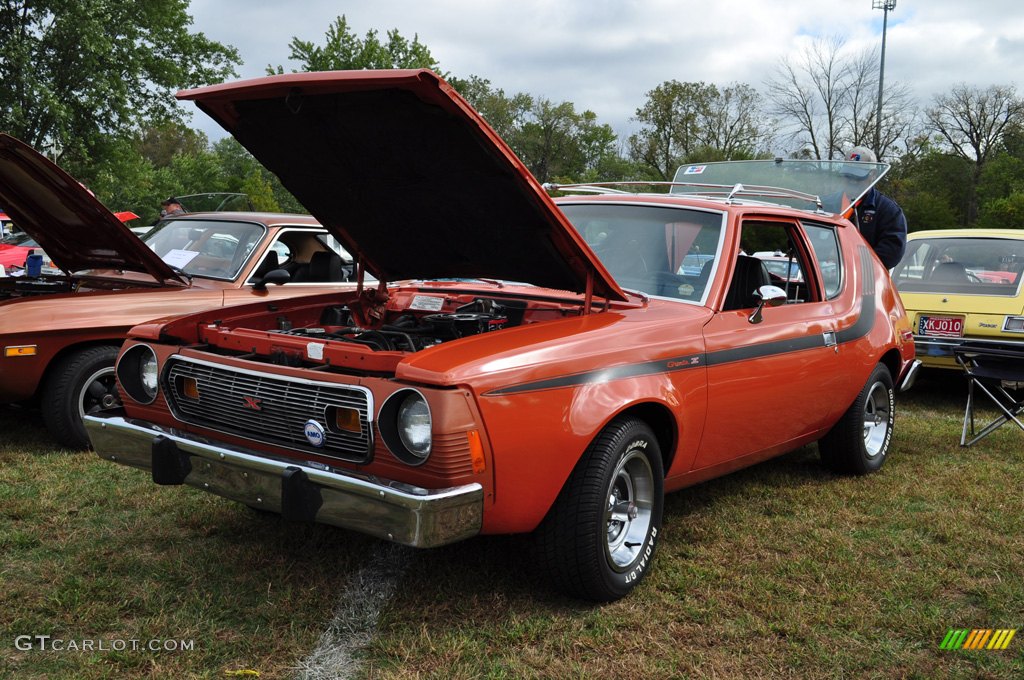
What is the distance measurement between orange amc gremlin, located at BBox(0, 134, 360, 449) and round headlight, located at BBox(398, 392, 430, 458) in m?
2.34

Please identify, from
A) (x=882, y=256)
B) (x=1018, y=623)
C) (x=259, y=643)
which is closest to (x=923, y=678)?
(x=1018, y=623)

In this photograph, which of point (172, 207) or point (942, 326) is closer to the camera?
point (942, 326)

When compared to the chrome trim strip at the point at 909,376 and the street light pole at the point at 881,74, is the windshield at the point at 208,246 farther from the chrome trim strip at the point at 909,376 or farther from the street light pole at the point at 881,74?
the street light pole at the point at 881,74

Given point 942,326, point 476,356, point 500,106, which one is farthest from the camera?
point 500,106

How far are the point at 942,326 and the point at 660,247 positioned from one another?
469 cm

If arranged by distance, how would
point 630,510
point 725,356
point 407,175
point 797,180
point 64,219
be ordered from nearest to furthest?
1. point 630,510
2. point 407,175
3. point 725,356
4. point 64,219
5. point 797,180

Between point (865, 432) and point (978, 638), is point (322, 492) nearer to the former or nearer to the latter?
point (978, 638)

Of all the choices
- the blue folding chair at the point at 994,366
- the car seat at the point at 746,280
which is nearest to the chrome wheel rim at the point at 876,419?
the blue folding chair at the point at 994,366

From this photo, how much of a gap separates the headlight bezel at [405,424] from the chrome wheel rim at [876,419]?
3.61m

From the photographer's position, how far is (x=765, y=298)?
411cm

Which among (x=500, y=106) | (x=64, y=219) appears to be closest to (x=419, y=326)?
(x=64, y=219)

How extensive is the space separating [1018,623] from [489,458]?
217 centimetres

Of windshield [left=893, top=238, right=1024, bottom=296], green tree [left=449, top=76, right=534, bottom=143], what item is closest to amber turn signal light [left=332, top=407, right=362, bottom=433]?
windshield [left=893, top=238, right=1024, bottom=296]

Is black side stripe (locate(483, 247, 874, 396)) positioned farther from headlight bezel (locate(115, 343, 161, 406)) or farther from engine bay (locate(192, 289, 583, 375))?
headlight bezel (locate(115, 343, 161, 406))
